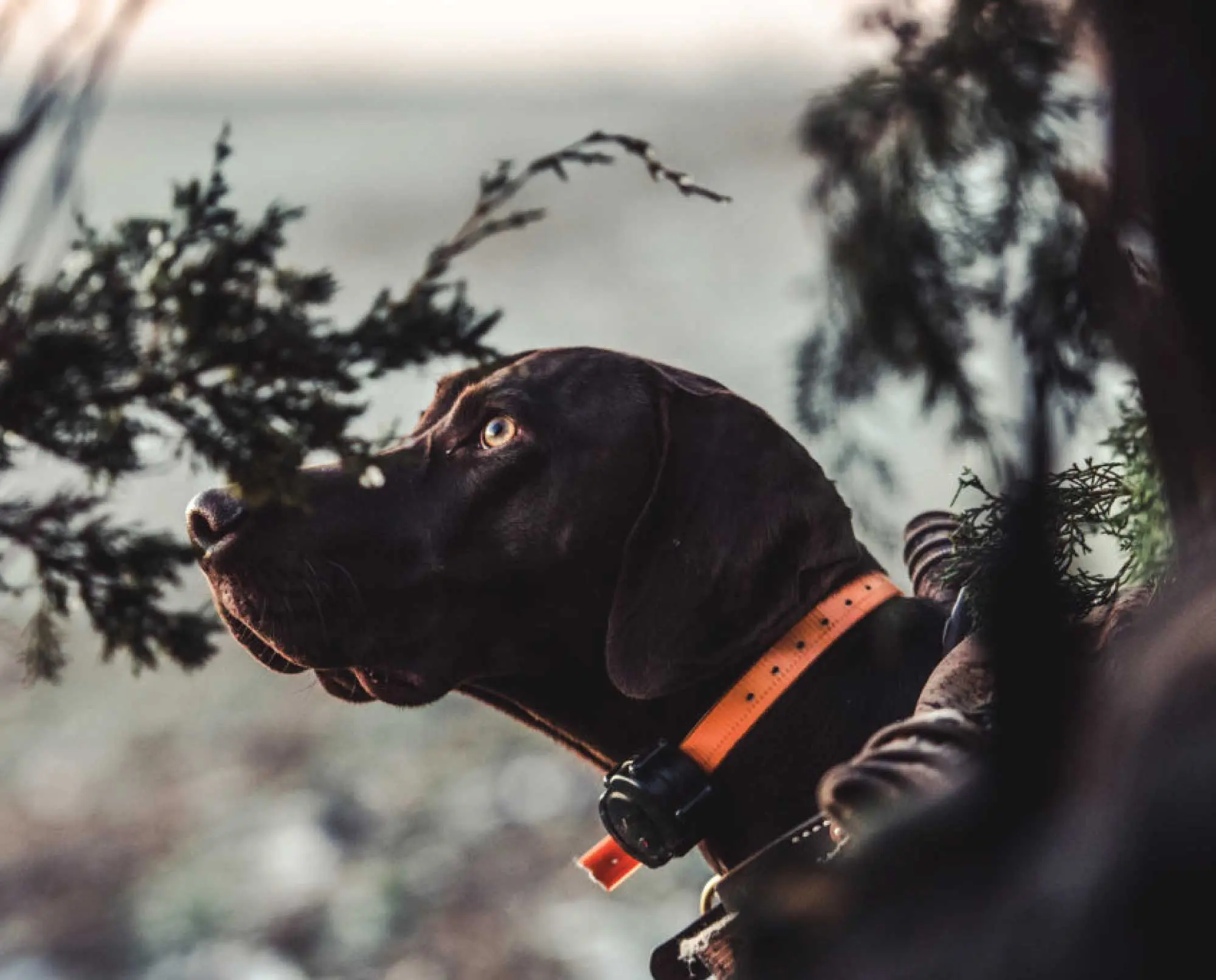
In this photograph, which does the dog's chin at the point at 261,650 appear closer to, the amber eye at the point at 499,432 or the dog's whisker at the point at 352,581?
the dog's whisker at the point at 352,581

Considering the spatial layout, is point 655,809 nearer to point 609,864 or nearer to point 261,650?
point 609,864

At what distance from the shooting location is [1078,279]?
1680mm

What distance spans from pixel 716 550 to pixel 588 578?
0.61 ft

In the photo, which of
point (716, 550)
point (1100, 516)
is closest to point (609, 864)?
point (716, 550)

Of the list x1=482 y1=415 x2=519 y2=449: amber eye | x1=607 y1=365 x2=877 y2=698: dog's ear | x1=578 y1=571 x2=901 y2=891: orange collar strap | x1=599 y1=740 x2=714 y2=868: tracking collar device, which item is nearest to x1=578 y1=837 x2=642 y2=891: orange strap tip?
x1=578 y1=571 x2=901 y2=891: orange collar strap

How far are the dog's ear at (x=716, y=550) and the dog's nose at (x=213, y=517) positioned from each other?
53 cm

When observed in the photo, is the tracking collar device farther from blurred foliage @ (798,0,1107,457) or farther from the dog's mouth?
blurred foliage @ (798,0,1107,457)

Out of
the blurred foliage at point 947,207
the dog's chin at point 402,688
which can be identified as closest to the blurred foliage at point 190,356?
the blurred foliage at point 947,207

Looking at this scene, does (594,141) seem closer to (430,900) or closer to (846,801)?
(846,801)

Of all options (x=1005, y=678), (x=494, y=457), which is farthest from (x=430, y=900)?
(x=1005, y=678)

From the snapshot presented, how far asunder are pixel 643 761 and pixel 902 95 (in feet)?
3.24

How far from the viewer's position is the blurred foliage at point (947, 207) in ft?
6.07

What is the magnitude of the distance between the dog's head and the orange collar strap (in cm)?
3

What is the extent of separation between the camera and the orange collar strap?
269cm
